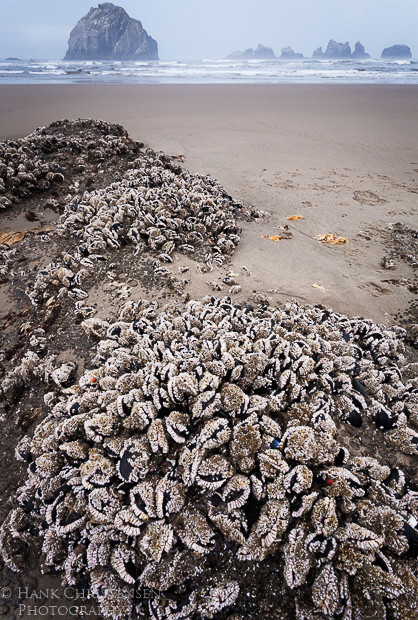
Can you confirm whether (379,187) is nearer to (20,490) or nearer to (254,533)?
(254,533)

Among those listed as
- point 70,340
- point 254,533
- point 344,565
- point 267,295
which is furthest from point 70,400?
point 267,295

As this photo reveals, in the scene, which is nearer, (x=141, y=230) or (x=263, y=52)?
(x=141, y=230)

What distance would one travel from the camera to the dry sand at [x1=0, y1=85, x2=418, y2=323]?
472 cm

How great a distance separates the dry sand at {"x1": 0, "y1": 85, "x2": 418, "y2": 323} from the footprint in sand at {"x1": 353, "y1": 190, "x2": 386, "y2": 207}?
0.02m

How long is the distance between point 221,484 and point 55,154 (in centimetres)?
865

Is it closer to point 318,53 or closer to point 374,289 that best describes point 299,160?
point 374,289

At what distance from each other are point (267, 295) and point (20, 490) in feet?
10.3

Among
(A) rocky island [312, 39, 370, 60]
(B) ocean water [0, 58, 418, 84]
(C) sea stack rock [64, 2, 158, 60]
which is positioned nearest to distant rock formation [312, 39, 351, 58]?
(A) rocky island [312, 39, 370, 60]

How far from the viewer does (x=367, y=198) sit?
777 cm

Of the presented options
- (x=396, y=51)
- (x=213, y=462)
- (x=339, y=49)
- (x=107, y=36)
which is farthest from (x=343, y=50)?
(x=213, y=462)

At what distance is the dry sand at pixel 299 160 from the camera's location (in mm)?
4723

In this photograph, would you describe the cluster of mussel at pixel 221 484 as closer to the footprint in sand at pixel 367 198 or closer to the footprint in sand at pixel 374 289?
the footprint in sand at pixel 374 289

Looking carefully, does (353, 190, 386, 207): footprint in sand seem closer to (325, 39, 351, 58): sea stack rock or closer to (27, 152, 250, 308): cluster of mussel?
(27, 152, 250, 308): cluster of mussel

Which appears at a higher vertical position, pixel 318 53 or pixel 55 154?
pixel 318 53
